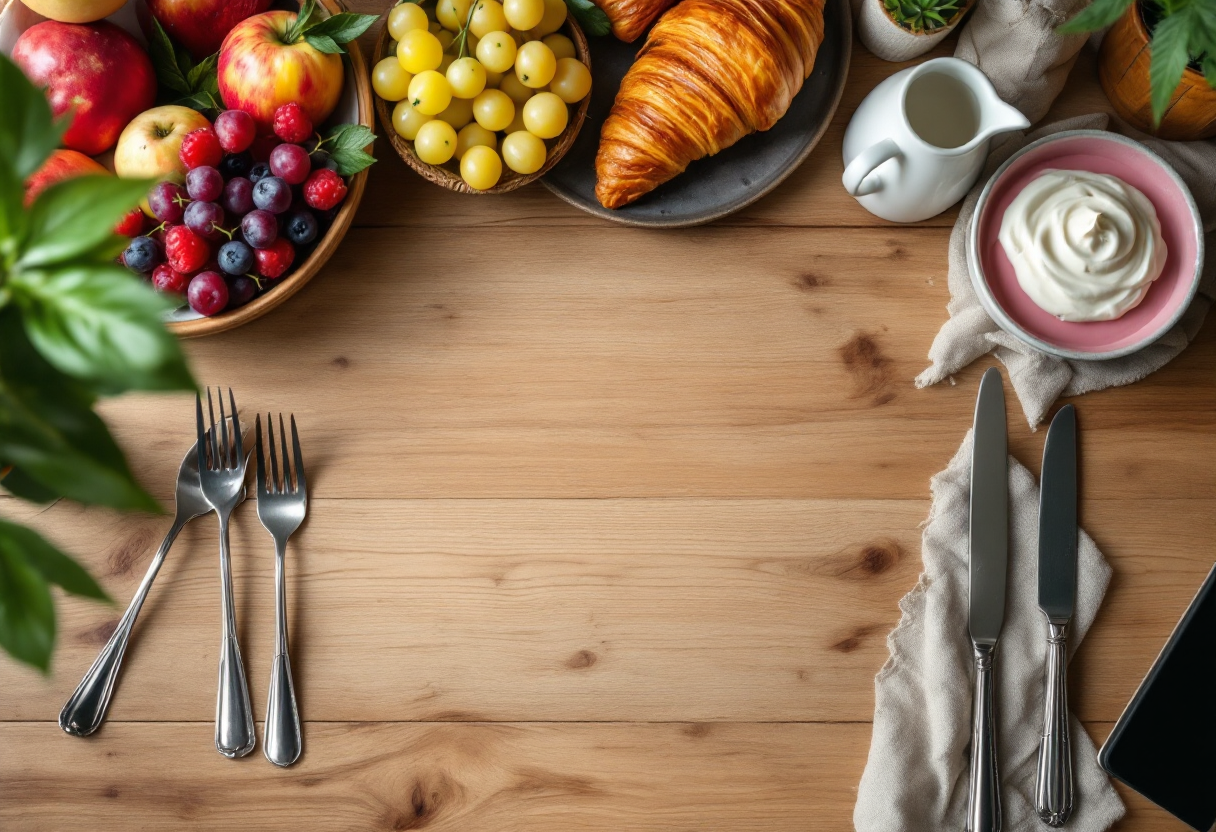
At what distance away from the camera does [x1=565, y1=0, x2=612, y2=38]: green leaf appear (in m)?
0.92

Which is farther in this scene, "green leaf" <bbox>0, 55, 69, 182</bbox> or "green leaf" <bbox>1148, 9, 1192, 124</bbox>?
"green leaf" <bbox>1148, 9, 1192, 124</bbox>

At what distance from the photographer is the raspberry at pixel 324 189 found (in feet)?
2.77

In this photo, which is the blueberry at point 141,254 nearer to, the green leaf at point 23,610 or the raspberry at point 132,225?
the raspberry at point 132,225

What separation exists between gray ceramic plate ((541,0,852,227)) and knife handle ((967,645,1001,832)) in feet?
1.75

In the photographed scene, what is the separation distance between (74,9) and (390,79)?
11.6 inches

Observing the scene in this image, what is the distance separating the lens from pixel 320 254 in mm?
872

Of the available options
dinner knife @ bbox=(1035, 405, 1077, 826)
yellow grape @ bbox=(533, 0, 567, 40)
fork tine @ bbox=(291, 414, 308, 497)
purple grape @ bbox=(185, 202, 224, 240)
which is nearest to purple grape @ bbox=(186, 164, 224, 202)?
purple grape @ bbox=(185, 202, 224, 240)

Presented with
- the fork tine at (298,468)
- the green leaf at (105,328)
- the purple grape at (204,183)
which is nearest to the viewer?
the green leaf at (105,328)

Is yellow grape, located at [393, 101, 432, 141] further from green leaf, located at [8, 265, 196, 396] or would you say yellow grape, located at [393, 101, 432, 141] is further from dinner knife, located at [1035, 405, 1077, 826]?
dinner knife, located at [1035, 405, 1077, 826]

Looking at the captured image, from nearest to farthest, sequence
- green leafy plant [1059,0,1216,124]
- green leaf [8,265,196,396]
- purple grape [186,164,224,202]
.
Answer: green leaf [8,265,196,396], green leafy plant [1059,0,1216,124], purple grape [186,164,224,202]

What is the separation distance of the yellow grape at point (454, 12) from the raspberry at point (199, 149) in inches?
9.8

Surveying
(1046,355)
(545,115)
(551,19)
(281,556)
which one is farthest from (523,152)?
(1046,355)

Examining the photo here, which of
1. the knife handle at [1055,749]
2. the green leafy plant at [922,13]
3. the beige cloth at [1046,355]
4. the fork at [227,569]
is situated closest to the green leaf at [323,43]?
the fork at [227,569]

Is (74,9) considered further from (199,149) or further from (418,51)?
(418,51)
